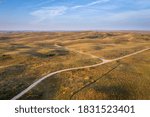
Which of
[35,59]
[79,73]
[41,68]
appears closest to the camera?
[79,73]

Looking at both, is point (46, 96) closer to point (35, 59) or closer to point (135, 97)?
point (135, 97)

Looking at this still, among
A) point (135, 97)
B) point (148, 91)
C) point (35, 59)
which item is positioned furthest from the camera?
point (35, 59)

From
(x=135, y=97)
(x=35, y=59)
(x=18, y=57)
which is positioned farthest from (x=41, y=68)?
(x=135, y=97)

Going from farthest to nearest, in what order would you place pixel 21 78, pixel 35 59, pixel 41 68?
pixel 35 59 → pixel 41 68 → pixel 21 78

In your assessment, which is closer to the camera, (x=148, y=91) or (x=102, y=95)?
(x=102, y=95)

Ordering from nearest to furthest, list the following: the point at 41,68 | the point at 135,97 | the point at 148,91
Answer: the point at 135,97 < the point at 148,91 < the point at 41,68

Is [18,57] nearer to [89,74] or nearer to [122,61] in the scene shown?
[89,74]

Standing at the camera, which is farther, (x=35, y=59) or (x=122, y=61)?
(x=35, y=59)

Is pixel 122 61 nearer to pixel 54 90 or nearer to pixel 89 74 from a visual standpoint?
pixel 89 74

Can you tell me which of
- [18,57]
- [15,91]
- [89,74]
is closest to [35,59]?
[18,57]
